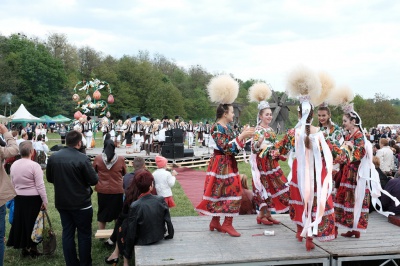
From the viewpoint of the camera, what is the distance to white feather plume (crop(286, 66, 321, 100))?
4.62m

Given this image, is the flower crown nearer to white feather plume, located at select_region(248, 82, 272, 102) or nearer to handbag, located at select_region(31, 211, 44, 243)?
white feather plume, located at select_region(248, 82, 272, 102)

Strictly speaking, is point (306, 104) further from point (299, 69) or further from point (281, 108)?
point (281, 108)

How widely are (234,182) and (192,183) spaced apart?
7.50 meters

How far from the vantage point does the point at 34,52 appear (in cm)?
5459

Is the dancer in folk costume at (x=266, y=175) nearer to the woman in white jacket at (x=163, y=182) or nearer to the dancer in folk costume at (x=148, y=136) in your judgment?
the woman in white jacket at (x=163, y=182)

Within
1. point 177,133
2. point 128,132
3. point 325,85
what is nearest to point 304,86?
point 325,85

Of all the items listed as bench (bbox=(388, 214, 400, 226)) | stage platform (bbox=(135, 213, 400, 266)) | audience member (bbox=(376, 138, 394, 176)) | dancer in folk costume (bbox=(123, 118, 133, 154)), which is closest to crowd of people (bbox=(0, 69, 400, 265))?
stage platform (bbox=(135, 213, 400, 266))

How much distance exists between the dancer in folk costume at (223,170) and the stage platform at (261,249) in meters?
0.37

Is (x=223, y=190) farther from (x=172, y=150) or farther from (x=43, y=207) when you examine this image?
(x=172, y=150)

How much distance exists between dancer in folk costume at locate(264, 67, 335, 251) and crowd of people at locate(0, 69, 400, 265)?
0.01 m

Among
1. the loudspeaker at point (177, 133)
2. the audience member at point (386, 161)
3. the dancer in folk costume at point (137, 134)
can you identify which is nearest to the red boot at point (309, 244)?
the audience member at point (386, 161)

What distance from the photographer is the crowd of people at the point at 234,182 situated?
15.4ft

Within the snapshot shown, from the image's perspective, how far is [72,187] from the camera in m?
4.90

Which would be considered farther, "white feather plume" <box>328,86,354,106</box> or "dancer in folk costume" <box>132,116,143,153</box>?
"dancer in folk costume" <box>132,116,143,153</box>
